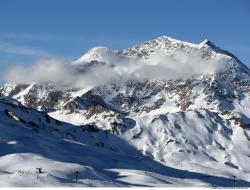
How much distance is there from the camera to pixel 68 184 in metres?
184

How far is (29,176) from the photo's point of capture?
18538cm

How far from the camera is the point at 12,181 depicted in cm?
17750

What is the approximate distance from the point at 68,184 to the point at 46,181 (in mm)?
6879

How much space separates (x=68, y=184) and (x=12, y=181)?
16.1m

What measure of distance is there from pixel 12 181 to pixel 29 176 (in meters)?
8.61

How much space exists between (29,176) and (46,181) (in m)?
7.32

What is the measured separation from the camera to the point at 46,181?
180500 millimetres
